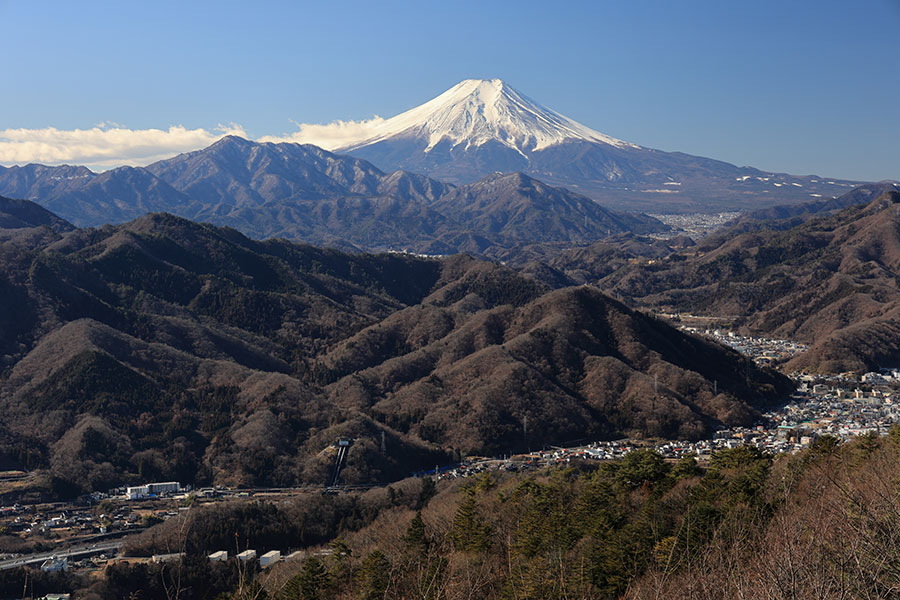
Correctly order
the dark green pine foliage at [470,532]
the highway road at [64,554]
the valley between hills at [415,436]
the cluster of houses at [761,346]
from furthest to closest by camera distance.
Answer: the cluster of houses at [761,346], the highway road at [64,554], the dark green pine foliage at [470,532], the valley between hills at [415,436]

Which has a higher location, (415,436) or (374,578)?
(374,578)

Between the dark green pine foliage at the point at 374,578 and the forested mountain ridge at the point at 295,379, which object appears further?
the forested mountain ridge at the point at 295,379

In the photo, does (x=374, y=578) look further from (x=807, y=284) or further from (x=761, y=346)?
(x=807, y=284)

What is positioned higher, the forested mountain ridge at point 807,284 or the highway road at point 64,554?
the forested mountain ridge at point 807,284

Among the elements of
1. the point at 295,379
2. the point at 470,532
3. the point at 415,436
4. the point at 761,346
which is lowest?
the point at 415,436

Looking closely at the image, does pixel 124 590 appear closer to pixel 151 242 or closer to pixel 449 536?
pixel 449 536

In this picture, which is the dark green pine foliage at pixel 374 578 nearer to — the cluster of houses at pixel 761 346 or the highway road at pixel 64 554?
the highway road at pixel 64 554

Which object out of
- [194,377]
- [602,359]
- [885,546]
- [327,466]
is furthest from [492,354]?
[885,546]

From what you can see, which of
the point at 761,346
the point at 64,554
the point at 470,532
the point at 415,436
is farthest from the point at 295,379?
the point at 761,346

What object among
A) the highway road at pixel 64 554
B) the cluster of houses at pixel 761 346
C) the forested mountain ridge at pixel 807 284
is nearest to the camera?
the highway road at pixel 64 554

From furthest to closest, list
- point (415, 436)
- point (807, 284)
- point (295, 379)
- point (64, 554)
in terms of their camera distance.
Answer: point (807, 284) → point (295, 379) → point (415, 436) → point (64, 554)

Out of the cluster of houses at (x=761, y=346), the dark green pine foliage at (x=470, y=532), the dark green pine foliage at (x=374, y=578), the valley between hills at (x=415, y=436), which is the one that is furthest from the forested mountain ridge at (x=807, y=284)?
the dark green pine foliage at (x=374, y=578)
